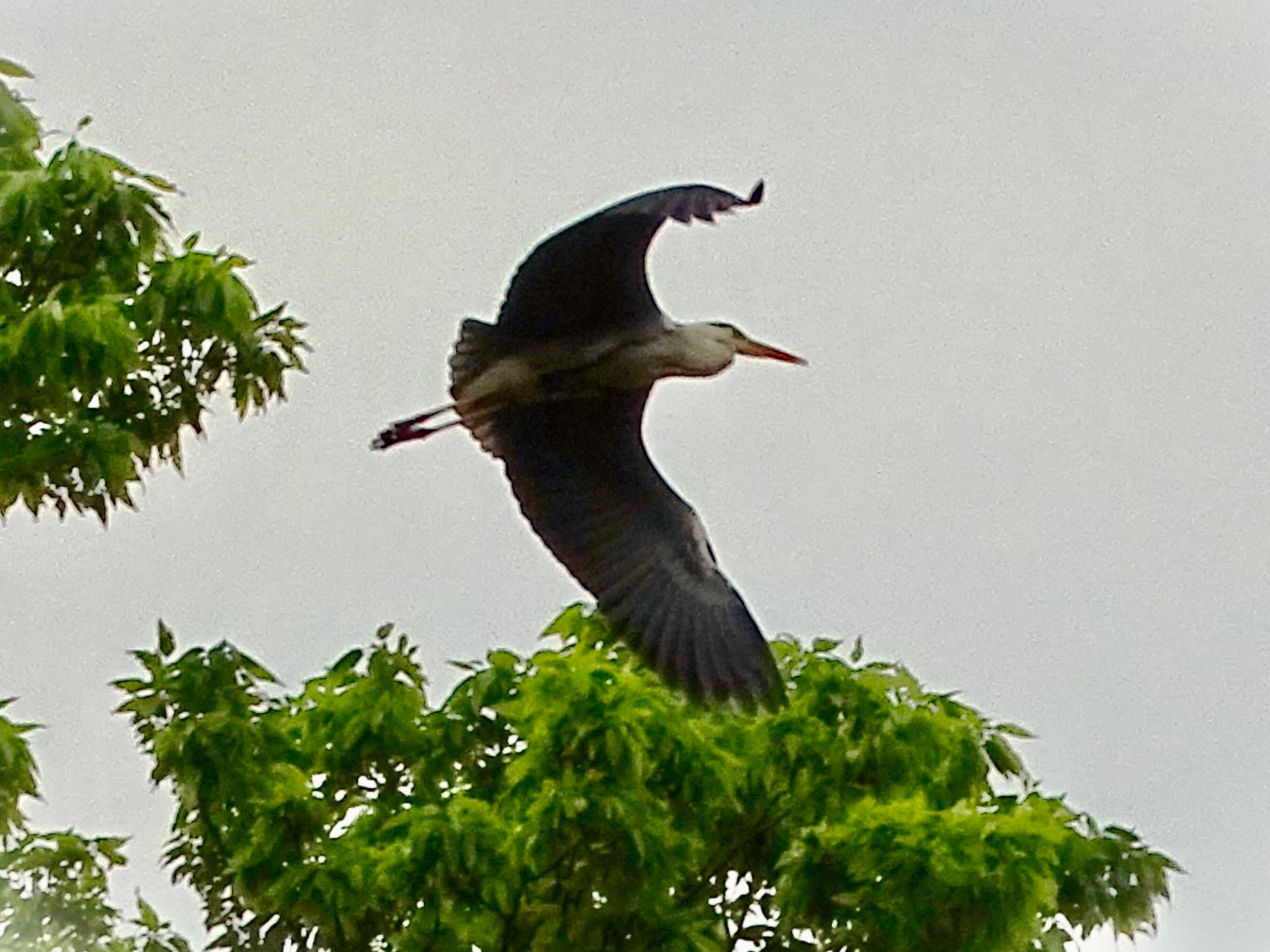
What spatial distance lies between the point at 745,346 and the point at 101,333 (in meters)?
1.66

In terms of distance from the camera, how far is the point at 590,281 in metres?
4.60

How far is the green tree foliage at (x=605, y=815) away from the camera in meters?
4.56

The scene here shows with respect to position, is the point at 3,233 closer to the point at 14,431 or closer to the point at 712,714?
the point at 14,431

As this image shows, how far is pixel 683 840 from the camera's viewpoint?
4.64 meters

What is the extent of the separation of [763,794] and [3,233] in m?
1.90

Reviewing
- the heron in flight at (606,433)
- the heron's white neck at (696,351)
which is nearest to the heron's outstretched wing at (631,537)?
the heron in flight at (606,433)

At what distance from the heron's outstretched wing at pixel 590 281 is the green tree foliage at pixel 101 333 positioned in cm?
45

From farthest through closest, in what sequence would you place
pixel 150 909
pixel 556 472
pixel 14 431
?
pixel 556 472, pixel 150 909, pixel 14 431

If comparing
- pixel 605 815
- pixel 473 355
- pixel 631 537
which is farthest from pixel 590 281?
pixel 605 815

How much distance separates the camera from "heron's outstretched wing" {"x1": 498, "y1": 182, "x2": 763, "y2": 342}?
14.3 ft

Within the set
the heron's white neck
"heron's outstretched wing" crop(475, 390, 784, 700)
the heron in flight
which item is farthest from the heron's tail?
the heron's white neck

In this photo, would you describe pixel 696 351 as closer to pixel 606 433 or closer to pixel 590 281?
pixel 606 433

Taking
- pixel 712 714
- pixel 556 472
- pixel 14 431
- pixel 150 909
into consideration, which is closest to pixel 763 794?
pixel 712 714

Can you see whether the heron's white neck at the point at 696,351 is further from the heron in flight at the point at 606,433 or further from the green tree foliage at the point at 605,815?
the green tree foliage at the point at 605,815
